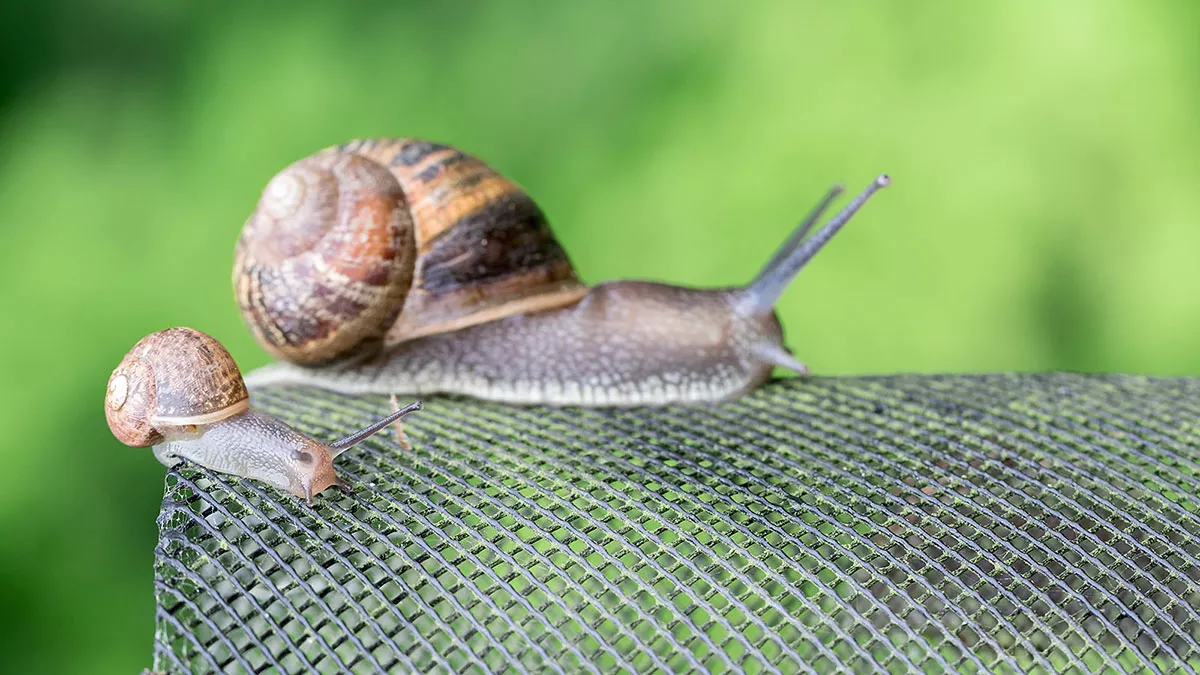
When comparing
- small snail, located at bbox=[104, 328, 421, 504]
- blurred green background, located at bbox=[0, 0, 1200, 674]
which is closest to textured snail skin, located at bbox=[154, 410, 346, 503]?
small snail, located at bbox=[104, 328, 421, 504]

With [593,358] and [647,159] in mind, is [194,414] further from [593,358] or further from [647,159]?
[647,159]

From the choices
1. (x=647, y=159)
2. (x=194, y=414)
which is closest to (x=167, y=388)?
(x=194, y=414)

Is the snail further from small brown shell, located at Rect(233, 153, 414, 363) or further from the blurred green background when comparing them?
the blurred green background

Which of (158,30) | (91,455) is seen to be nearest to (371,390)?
(91,455)

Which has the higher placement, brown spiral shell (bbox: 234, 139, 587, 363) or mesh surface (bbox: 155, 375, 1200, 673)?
brown spiral shell (bbox: 234, 139, 587, 363)

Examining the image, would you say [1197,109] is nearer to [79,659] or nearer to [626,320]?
[626,320]

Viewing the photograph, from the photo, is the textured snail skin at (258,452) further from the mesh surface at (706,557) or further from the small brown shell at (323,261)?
the small brown shell at (323,261)
